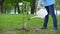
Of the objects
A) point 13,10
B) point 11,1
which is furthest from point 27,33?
point 13,10

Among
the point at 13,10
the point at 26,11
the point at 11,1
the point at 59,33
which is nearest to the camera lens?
the point at 59,33

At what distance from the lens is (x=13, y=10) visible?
39.2 m

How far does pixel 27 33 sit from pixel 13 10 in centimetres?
3237

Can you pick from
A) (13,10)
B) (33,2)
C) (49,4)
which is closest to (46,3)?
(49,4)

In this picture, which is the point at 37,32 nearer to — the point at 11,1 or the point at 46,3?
the point at 46,3

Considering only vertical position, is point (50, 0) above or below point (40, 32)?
above

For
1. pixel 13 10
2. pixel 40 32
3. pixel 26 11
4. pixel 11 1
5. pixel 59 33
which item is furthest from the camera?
pixel 13 10

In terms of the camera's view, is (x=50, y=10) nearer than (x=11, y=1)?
Yes

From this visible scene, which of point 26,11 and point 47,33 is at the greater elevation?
point 26,11

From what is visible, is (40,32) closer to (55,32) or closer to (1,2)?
(55,32)

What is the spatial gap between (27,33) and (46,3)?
1.15 metres

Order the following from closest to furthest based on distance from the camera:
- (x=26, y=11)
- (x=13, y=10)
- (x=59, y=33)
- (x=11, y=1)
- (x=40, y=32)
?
1. (x=59, y=33)
2. (x=40, y=32)
3. (x=26, y=11)
4. (x=11, y=1)
5. (x=13, y=10)

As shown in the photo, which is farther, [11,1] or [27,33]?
[11,1]

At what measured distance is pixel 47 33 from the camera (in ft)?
22.5
